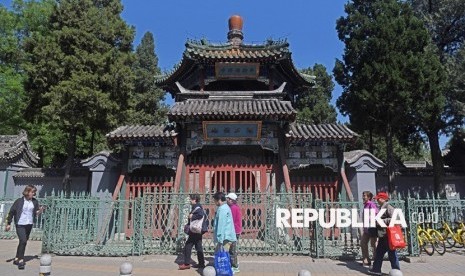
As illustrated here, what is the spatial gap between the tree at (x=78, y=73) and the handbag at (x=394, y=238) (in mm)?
15030

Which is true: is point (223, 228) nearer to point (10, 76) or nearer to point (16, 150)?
Answer: point (16, 150)

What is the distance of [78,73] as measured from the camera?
726 inches

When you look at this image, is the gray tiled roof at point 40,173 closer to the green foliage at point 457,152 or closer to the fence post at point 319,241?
the fence post at point 319,241

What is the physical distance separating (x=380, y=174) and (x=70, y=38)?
1686 cm

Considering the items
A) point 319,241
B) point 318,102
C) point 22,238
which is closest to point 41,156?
point 22,238

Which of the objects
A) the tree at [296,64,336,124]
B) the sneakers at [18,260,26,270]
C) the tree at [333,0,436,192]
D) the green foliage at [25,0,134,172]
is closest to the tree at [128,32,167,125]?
the green foliage at [25,0,134,172]

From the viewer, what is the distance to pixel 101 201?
33.0ft

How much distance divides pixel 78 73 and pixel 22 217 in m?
11.4

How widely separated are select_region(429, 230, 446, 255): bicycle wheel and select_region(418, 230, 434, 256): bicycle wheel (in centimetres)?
13

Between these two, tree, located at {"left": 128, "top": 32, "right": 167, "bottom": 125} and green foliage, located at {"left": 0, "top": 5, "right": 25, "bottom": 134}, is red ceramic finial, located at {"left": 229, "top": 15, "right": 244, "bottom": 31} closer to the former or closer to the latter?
tree, located at {"left": 128, "top": 32, "right": 167, "bottom": 125}

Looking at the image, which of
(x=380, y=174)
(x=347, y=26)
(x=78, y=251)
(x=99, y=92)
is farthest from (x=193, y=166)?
(x=347, y=26)

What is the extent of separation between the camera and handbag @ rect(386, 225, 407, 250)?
7391 mm

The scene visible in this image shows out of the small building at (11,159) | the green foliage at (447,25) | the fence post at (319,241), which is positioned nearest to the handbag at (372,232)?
the fence post at (319,241)

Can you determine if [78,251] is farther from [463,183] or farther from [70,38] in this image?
[463,183]
